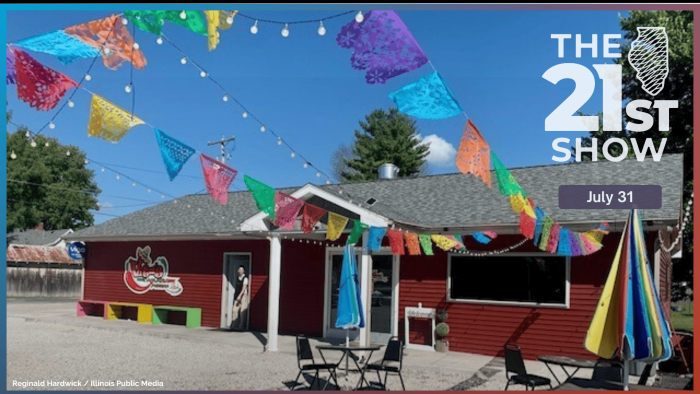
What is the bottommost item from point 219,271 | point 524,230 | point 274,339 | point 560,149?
point 274,339

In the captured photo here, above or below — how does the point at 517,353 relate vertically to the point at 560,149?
below

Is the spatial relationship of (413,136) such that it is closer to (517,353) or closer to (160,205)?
(160,205)

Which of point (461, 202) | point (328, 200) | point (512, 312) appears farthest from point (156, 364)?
point (461, 202)

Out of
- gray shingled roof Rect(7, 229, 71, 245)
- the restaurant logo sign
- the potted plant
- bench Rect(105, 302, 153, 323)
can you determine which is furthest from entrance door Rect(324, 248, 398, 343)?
gray shingled roof Rect(7, 229, 71, 245)

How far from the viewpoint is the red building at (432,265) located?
11.6 meters

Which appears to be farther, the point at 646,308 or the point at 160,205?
the point at 160,205

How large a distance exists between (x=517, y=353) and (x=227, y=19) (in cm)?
518

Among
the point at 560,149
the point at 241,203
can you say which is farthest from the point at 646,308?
the point at 241,203

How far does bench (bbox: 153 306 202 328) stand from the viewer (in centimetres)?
1661

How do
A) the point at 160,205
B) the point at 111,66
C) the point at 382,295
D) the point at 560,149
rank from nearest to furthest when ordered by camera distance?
the point at 111,66, the point at 560,149, the point at 382,295, the point at 160,205

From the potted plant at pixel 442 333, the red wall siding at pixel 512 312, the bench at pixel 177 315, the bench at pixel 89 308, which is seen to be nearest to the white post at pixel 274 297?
the red wall siding at pixel 512 312

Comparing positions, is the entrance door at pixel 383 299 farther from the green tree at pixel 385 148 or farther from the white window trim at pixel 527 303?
the green tree at pixel 385 148

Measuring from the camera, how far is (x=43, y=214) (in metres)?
49.8

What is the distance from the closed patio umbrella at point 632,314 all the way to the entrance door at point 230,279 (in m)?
11.4
